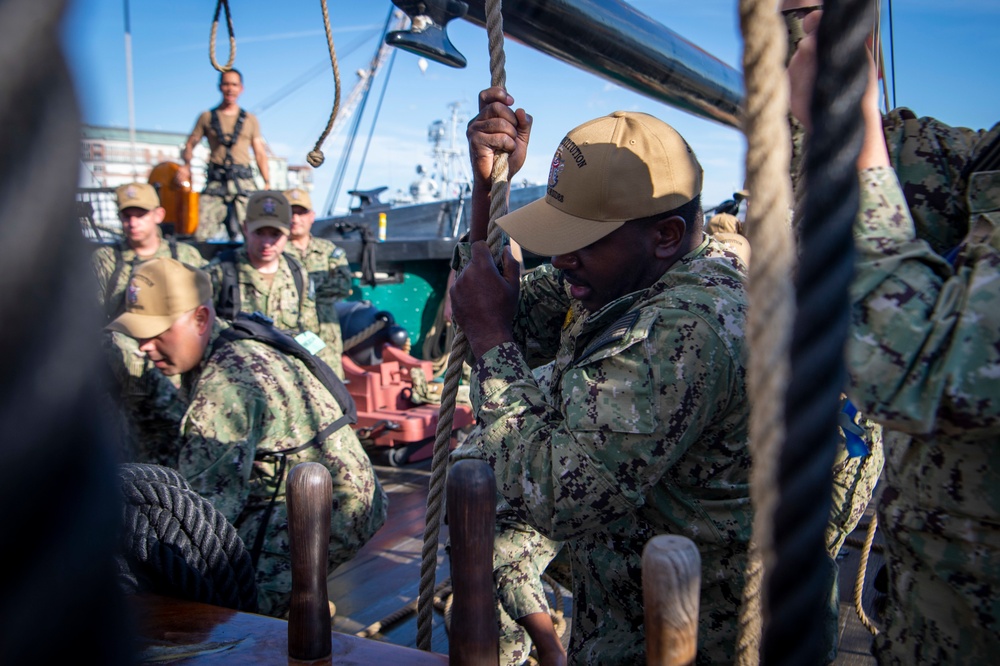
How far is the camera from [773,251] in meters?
0.52

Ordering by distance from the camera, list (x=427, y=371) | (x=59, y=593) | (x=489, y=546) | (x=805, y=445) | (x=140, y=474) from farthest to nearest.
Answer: (x=427, y=371), (x=140, y=474), (x=489, y=546), (x=805, y=445), (x=59, y=593)

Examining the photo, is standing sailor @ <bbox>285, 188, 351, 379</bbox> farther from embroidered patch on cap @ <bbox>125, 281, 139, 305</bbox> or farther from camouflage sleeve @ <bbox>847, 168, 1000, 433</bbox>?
camouflage sleeve @ <bbox>847, 168, 1000, 433</bbox>

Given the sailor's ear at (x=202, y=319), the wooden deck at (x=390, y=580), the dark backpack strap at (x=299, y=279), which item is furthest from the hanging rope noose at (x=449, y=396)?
the dark backpack strap at (x=299, y=279)

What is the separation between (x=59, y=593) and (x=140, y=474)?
61.5 inches

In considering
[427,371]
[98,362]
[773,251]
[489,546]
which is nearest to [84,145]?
[98,362]

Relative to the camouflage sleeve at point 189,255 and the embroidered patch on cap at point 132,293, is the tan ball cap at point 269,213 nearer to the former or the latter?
the camouflage sleeve at point 189,255

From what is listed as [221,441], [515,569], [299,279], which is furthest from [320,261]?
[515,569]

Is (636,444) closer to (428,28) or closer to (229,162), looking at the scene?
(428,28)

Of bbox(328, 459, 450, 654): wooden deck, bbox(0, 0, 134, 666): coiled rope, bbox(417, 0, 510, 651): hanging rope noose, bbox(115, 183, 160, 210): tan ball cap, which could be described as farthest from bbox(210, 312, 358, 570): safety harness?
bbox(115, 183, 160, 210): tan ball cap

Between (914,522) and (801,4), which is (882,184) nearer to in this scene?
(801,4)

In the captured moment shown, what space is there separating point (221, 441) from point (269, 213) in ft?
11.2

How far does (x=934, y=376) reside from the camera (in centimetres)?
101

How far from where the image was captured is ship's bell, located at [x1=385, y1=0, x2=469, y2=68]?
2.14 meters

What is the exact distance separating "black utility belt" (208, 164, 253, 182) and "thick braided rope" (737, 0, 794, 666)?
7.97 meters
